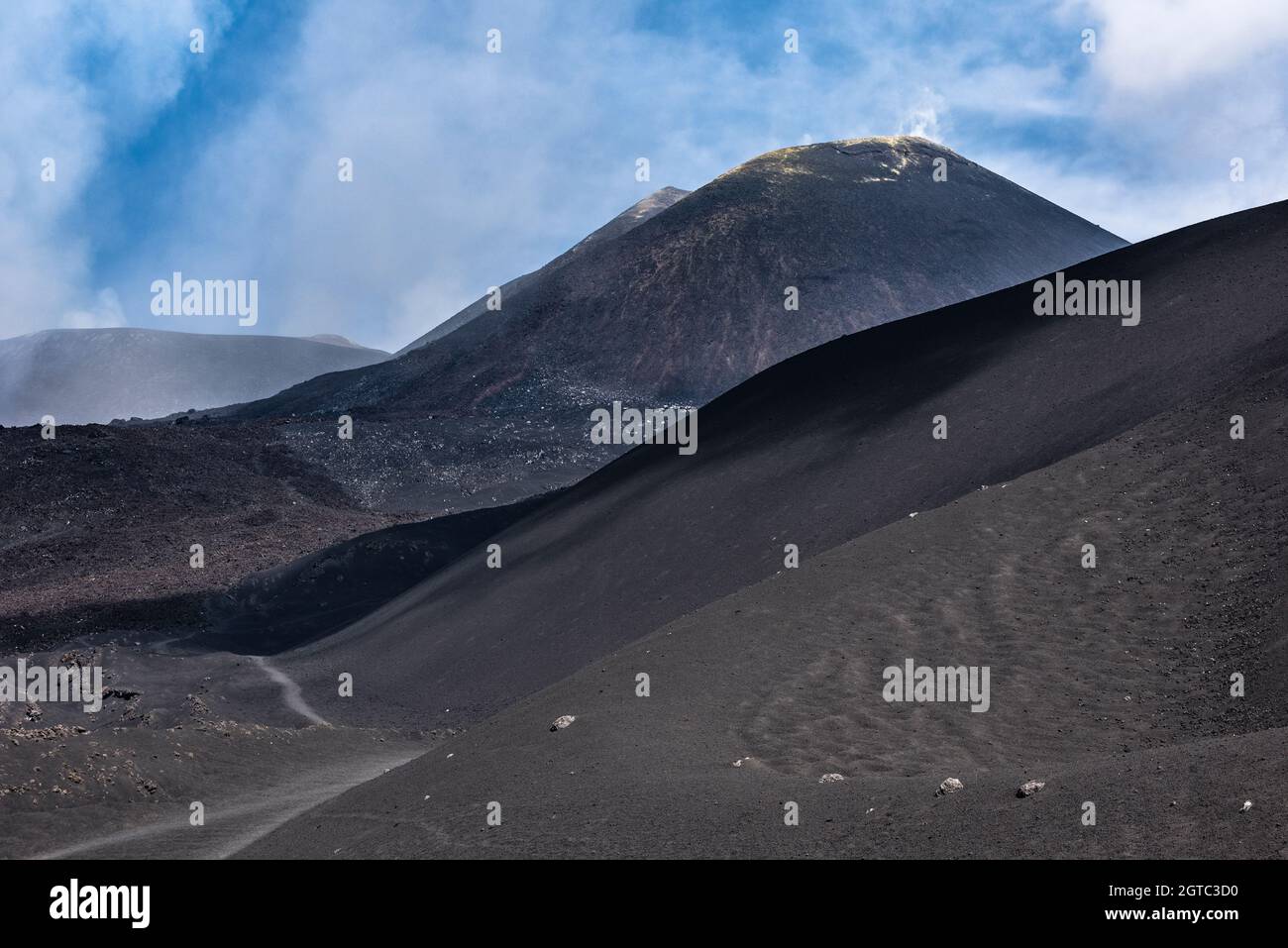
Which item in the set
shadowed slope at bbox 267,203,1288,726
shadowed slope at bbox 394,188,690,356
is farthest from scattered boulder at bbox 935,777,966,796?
shadowed slope at bbox 394,188,690,356

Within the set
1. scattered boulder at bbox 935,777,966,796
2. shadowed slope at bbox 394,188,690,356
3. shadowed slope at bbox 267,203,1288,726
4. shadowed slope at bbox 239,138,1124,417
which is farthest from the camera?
shadowed slope at bbox 394,188,690,356

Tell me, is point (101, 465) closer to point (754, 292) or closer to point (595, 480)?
point (595, 480)

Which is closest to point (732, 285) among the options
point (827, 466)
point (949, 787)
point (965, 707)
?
point (827, 466)

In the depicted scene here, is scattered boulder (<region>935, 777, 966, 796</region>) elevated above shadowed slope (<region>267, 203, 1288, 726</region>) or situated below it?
below

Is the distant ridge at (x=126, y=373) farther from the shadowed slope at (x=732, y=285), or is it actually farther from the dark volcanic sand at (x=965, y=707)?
the dark volcanic sand at (x=965, y=707)

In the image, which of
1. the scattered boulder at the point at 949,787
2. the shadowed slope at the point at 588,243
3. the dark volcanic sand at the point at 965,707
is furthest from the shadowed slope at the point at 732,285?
the scattered boulder at the point at 949,787

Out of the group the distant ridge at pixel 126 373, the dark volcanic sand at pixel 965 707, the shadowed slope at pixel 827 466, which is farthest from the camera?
the distant ridge at pixel 126 373

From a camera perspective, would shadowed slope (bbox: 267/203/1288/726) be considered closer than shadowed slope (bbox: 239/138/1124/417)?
Yes

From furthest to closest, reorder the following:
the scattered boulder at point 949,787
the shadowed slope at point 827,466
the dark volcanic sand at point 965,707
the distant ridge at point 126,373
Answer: the distant ridge at point 126,373
the shadowed slope at point 827,466
the scattered boulder at point 949,787
the dark volcanic sand at point 965,707

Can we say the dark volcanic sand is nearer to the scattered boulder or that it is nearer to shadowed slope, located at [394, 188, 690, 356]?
the scattered boulder
